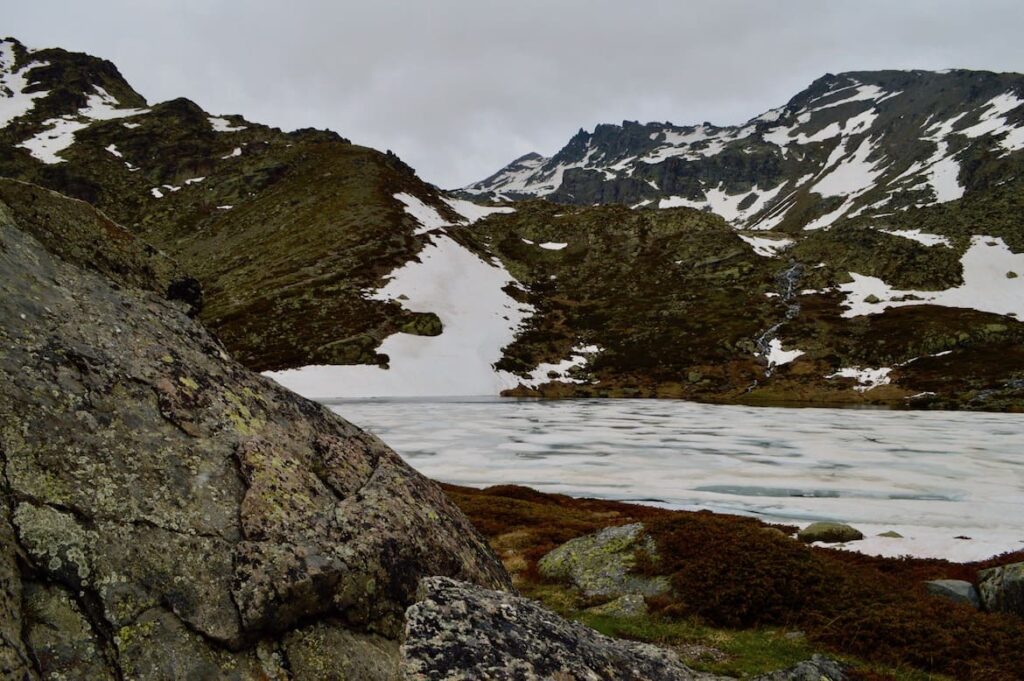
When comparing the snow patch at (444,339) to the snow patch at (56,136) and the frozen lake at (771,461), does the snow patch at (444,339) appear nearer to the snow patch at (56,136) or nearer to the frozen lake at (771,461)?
the frozen lake at (771,461)

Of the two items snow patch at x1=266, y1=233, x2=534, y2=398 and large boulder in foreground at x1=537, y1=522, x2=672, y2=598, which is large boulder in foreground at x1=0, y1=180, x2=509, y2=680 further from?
snow patch at x1=266, y1=233, x2=534, y2=398

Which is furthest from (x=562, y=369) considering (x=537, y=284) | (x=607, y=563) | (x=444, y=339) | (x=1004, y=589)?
(x=1004, y=589)

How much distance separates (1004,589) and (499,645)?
14.8 meters

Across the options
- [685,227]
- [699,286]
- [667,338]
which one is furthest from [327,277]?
[685,227]

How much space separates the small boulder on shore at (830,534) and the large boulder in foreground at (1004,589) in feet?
23.5

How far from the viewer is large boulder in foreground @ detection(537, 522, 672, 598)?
15.6m

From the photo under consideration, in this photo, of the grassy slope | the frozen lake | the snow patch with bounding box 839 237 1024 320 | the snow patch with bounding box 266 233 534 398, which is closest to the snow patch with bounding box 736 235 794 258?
the snow patch with bounding box 839 237 1024 320

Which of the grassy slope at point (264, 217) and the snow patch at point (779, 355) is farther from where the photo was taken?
the grassy slope at point (264, 217)

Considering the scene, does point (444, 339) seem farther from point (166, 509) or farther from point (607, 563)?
point (166, 509)

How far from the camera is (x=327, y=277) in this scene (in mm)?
106750

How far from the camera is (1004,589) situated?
13633 millimetres

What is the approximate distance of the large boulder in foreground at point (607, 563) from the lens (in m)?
15.6

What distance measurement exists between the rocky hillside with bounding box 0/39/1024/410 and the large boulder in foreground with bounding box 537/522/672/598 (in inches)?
2495

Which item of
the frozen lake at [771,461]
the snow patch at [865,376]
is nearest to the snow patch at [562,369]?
A: the frozen lake at [771,461]
